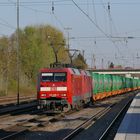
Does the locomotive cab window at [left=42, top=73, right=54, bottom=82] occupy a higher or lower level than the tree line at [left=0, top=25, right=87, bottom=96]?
lower

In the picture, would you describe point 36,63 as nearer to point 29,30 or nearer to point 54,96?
point 29,30

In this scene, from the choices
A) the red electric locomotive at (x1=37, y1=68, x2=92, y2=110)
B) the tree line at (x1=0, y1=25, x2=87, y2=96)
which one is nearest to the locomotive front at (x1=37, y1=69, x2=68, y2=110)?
the red electric locomotive at (x1=37, y1=68, x2=92, y2=110)

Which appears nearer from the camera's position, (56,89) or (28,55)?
(56,89)

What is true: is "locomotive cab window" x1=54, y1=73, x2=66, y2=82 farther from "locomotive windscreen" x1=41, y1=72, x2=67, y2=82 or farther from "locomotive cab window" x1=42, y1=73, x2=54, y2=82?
"locomotive cab window" x1=42, y1=73, x2=54, y2=82

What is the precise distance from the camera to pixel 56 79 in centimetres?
2881

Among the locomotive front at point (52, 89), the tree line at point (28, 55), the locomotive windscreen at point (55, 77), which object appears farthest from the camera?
the tree line at point (28, 55)

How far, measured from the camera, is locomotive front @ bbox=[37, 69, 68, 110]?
92.5 feet

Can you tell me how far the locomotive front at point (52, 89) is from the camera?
92.5ft

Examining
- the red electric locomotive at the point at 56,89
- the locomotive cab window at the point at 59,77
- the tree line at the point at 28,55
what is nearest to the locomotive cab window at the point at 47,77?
the red electric locomotive at the point at 56,89

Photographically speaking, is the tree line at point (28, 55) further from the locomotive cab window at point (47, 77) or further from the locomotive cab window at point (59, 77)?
the locomotive cab window at point (59, 77)

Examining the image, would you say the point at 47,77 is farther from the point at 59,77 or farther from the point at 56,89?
the point at 56,89

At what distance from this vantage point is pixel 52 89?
28391mm

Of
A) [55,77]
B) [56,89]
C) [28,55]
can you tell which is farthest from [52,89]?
[28,55]

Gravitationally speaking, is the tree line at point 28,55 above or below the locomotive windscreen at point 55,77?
above
